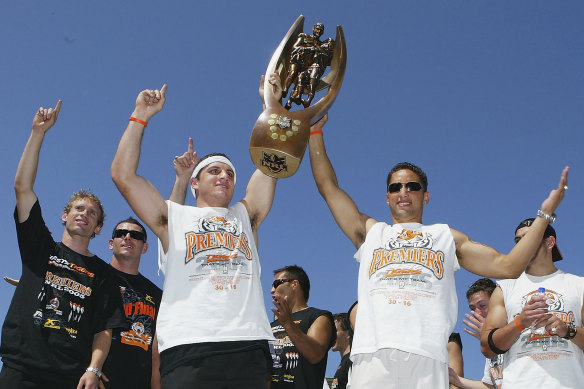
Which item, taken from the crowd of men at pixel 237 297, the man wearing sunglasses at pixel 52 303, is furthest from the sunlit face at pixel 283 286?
the man wearing sunglasses at pixel 52 303

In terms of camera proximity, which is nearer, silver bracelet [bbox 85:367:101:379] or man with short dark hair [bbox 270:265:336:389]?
silver bracelet [bbox 85:367:101:379]

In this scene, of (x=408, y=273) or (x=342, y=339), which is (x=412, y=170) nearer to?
(x=408, y=273)

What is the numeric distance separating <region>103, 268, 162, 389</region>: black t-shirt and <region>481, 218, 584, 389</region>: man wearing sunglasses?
10.6 feet

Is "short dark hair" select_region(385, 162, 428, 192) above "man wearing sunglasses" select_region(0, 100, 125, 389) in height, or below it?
above

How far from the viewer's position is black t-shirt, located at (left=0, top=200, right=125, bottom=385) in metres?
4.92

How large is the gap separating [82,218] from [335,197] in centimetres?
249

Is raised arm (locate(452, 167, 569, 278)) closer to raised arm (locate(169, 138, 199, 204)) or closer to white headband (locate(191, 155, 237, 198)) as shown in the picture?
white headband (locate(191, 155, 237, 198))

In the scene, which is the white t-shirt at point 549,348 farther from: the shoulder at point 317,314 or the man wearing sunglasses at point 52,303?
the man wearing sunglasses at point 52,303

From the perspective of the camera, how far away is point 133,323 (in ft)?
19.2

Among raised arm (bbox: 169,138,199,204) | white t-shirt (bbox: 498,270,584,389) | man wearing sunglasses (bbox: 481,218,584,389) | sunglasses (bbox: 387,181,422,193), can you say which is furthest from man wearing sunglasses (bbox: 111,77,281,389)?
white t-shirt (bbox: 498,270,584,389)

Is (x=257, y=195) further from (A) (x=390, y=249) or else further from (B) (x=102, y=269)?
(B) (x=102, y=269)

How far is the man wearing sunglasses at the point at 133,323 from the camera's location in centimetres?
561

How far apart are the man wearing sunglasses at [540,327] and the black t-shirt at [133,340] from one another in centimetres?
324

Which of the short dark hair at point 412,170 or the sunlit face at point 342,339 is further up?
the short dark hair at point 412,170
